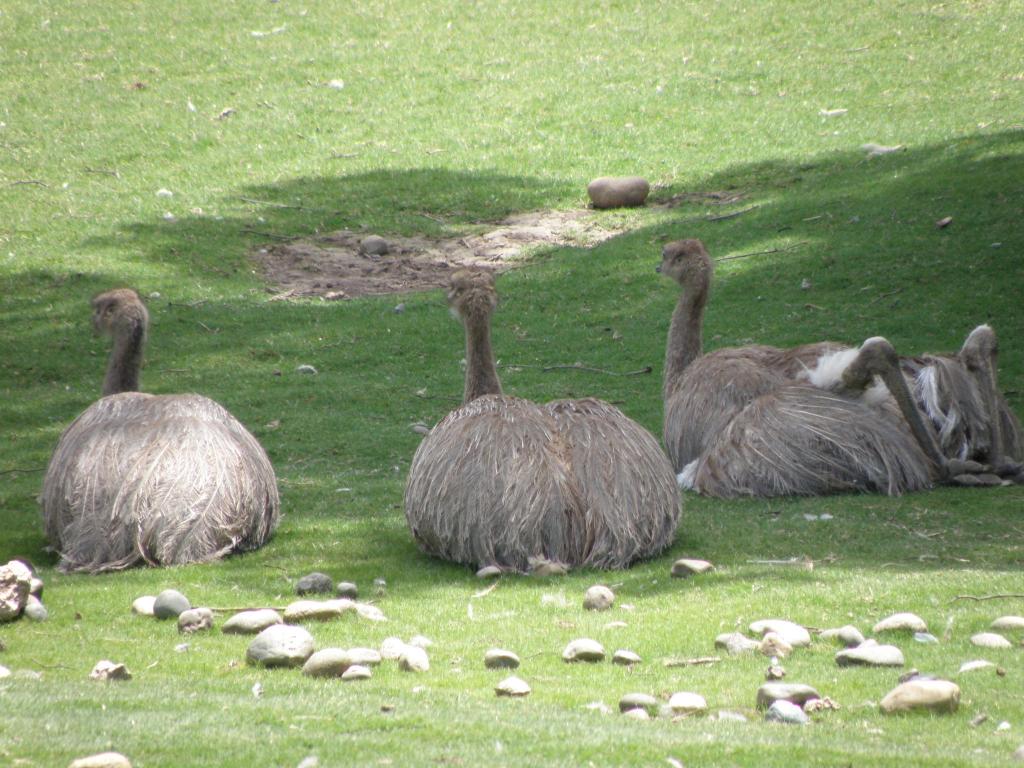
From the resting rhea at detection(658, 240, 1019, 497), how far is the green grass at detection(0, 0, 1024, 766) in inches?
13.8

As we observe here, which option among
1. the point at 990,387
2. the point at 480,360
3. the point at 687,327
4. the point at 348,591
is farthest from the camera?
the point at 687,327

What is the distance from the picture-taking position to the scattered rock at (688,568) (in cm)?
750

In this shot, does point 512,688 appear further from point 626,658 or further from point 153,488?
point 153,488

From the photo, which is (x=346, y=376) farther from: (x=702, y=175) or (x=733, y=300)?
(x=702, y=175)

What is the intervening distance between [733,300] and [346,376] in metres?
4.57

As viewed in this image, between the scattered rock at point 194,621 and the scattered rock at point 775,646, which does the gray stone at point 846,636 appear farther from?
the scattered rock at point 194,621

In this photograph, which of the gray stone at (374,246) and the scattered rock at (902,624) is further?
the gray stone at (374,246)

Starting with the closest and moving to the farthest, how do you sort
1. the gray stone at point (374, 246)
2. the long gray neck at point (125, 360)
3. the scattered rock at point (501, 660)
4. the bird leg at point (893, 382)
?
the scattered rock at point (501, 660) → the bird leg at point (893, 382) → the long gray neck at point (125, 360) → the gray stone at point (374, 246)

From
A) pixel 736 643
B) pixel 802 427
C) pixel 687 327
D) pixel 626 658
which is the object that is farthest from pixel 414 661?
pixel 687 327

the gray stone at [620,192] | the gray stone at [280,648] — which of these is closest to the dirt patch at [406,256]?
the gray stone at [620,192]

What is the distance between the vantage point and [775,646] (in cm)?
583

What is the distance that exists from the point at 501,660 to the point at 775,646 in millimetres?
1146

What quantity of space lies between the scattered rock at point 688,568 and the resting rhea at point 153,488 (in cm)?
254

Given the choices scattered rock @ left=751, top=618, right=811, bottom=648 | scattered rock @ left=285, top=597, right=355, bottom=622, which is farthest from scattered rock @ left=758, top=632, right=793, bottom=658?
scattered rock @ left=285, top=597, right=355, bottom=622
